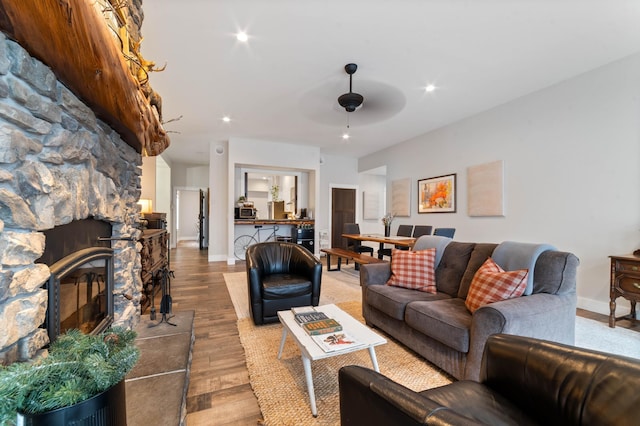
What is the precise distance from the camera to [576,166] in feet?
11.3

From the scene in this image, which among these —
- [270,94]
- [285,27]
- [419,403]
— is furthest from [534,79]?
[419,403]

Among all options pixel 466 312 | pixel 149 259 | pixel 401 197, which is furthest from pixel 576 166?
pixel 149 259

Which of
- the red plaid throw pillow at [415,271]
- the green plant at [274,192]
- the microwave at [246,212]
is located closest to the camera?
the red plaid throw pillow at [415,271]

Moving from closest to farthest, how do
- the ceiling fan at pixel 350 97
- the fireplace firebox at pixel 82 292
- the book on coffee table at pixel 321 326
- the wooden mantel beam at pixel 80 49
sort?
the wooden mantel beam at pixel 80 49 → the fireplace firebox at pixel 82 292 → the book on coffee table at pixel 321 326 → the ceiling fan at pixel 350 97

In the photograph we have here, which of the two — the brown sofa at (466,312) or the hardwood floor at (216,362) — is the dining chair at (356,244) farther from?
the brown sofa at (466,312)

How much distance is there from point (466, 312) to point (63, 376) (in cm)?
219

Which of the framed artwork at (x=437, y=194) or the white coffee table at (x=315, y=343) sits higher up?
the framed artwork at (x=437, y=194)

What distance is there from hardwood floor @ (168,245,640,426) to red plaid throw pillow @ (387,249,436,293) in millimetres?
1572

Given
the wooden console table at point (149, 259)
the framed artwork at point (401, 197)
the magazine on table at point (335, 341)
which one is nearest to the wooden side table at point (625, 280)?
the magazine on table at point (335, 341)

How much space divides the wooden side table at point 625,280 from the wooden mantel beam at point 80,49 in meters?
4.45

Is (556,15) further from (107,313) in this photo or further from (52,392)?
(107,313)

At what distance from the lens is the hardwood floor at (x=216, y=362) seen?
1565 millimetres

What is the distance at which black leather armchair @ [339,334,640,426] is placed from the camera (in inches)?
30.2

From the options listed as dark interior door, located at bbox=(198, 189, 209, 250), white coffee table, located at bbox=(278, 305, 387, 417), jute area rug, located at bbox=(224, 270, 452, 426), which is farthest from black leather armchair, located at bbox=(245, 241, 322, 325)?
dark interior door, located at bbox=(198, 189, 209, 250)
